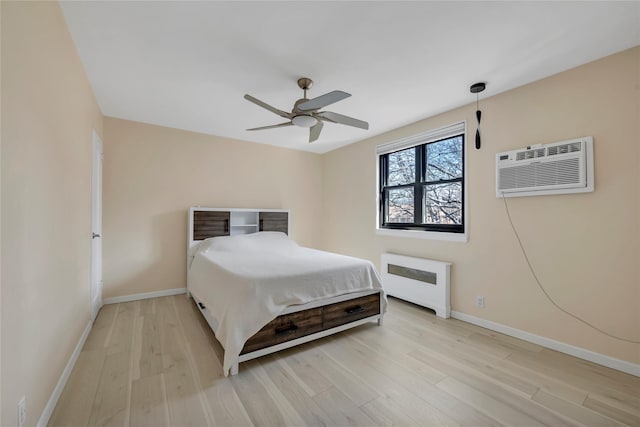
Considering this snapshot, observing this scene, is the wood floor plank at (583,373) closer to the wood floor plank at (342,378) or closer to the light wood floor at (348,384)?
the light wood floor at (348,384)

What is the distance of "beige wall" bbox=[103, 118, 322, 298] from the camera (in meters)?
3.36

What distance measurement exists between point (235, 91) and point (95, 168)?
5.68ft

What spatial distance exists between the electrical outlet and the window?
358 cm

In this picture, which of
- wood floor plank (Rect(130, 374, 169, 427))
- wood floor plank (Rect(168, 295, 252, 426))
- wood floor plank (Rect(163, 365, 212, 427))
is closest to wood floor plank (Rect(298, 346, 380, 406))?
wood floor plank (Rect(168, 295, 252, 426))

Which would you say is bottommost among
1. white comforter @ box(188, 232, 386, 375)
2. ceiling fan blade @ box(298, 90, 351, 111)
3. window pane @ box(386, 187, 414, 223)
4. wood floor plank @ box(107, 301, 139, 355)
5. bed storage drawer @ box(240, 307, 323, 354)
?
wood floor plank @ box(107, 301, 139, 355)

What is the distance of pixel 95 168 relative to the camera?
2.79 metres

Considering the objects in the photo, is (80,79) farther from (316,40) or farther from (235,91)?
(316,40)

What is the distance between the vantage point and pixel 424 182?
3.44 meters

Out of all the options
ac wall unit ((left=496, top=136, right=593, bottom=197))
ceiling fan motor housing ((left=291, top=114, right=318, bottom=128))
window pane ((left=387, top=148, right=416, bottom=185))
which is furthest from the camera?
window pane ((left=387, top=148, right=416, bottom=185))

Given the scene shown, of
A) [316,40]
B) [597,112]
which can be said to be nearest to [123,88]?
[316,40]

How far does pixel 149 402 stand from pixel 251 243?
7.07 ft

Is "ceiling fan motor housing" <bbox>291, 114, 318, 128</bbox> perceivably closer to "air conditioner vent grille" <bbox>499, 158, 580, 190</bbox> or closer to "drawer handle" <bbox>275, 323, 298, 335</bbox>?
"drawer handle" <bbox>275, 323, 298, 335</bbox>

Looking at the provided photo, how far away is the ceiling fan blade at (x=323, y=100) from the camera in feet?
5.80

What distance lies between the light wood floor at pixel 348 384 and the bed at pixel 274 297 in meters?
0.18
